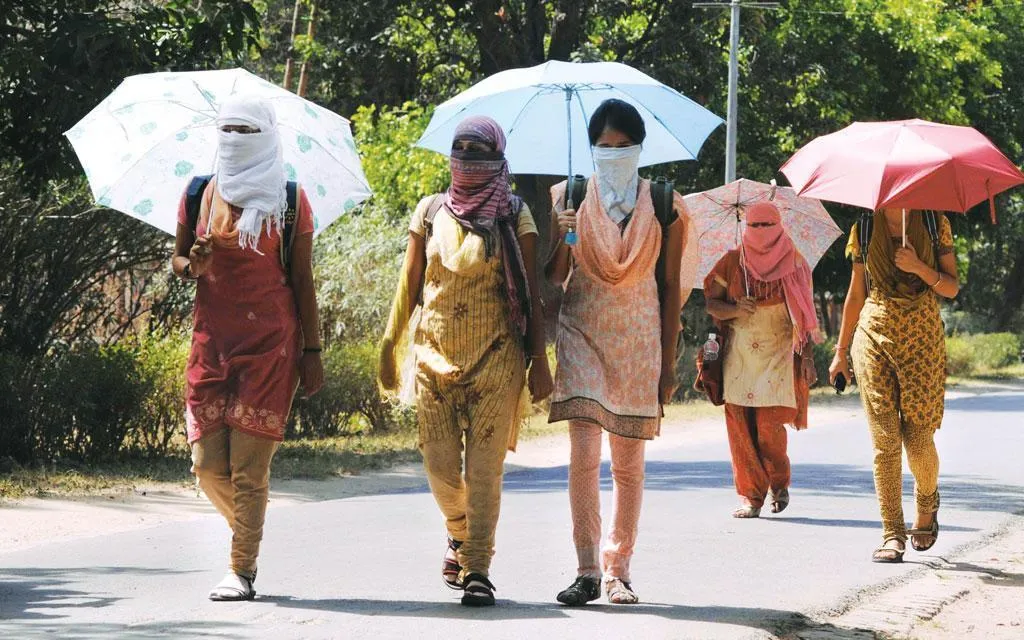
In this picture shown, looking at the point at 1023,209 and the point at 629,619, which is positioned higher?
the point at 1023,209

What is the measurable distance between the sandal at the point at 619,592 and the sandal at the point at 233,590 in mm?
1500

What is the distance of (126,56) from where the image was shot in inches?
509

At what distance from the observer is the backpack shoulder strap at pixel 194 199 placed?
6.79m

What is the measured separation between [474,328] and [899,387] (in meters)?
2.78

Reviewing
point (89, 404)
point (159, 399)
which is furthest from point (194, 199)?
point (159, 399)

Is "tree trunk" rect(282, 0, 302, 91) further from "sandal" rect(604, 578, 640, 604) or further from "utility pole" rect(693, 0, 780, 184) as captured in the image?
"sandal" rect(604, 578, 640, 604)

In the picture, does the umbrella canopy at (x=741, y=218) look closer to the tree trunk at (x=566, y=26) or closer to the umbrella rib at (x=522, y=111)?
the umbrella rib at (x=522, y=111)

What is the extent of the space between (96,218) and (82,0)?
2.39m

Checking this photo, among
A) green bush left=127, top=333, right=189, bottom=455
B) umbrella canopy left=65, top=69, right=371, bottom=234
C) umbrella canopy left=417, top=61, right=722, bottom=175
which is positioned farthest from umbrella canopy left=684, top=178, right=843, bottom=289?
green bush left=127, top=333, right=189, bottom=455

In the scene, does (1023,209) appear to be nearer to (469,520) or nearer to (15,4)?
(15,4)

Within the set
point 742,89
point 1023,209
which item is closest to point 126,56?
point 742,89

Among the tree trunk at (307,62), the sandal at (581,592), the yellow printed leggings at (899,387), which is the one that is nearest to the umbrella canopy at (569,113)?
the yellow printed leggings at (899,387)

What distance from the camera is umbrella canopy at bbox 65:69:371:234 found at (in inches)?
315

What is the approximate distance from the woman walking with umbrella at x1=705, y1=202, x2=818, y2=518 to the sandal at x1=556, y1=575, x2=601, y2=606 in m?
3.59
